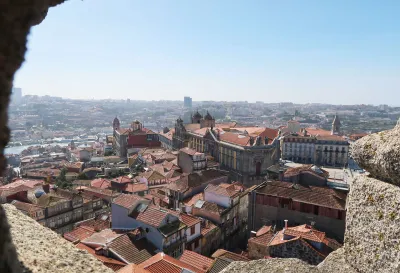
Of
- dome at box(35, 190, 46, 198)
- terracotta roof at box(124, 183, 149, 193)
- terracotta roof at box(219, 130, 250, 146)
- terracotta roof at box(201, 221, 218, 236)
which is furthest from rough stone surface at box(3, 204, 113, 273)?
terracotta roof at box(219, 130, 250, 146)

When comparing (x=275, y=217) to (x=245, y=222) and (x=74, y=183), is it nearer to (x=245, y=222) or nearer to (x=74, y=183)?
(x=245, y=222)

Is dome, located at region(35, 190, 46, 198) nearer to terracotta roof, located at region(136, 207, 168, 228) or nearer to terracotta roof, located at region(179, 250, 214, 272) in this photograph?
terracotta roof, located at region(136, 207, 168, 228)

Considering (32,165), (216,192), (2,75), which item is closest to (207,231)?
(216,192)

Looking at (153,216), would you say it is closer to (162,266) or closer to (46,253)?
(162,266)

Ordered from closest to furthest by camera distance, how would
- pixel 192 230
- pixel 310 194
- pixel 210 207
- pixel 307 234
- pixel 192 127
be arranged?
pixel 307 234
pixel 192 230
pixel 310 194
pixel 210 207
pixel 192 127

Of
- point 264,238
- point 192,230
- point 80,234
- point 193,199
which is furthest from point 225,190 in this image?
point 80,234
